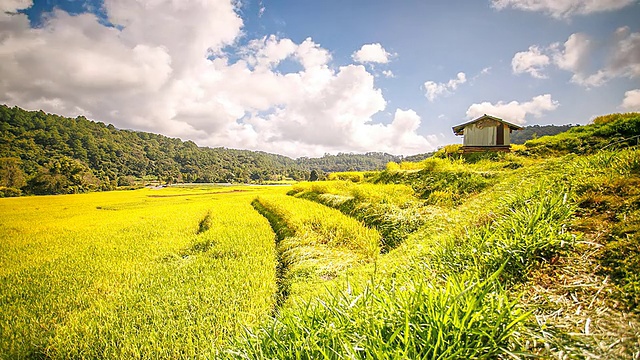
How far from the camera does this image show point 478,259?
194cm

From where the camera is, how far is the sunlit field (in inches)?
104

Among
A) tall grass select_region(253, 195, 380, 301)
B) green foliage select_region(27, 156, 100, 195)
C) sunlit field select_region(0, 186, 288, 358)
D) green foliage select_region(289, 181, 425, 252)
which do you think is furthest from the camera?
green foliage select_region(27, 156, 100, 195)

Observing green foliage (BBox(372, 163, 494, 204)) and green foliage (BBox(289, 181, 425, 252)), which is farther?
green foliage (BBox(372, 163, 494, 204))

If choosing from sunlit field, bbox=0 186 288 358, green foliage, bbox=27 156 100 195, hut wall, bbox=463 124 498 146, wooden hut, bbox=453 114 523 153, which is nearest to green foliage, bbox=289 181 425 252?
sunlit field, bbox=0 186 288 358

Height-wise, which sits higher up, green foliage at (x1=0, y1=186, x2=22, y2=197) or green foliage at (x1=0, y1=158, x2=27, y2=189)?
green foliage at (x1=0, y1=158, x2=27, y2=189)

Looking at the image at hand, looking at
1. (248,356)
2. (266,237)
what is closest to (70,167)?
(266,237)

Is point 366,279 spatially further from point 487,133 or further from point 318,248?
point 487,133

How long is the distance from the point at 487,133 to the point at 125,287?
16987mm

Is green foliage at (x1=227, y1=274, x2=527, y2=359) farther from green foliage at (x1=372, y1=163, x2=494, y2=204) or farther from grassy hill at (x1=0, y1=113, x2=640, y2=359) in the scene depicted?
green foliage at (x1=372, y1=163, x2=494, y2=204)

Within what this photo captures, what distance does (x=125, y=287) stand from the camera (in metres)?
3.73

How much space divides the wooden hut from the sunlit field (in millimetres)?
13397

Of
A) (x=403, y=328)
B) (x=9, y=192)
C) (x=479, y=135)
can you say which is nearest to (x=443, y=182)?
(x=403, y=328)

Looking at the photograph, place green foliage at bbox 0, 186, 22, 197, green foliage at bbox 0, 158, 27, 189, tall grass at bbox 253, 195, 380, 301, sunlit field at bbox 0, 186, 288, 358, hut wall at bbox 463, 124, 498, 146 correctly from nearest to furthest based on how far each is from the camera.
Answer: sunlit field at bbox 0, 186, 288, 358 → tall grass at bbox 253, 195, 380, 301 → green foliage at bbox 0, 158, 27, 189 → green foliage at bbox 0, 186, 22, 197 → hut wall at bbox 463, 124, 498, 146

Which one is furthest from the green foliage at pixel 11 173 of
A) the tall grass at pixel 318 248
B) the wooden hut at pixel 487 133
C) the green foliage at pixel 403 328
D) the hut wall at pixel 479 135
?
the hut wall at pixel 479 135
